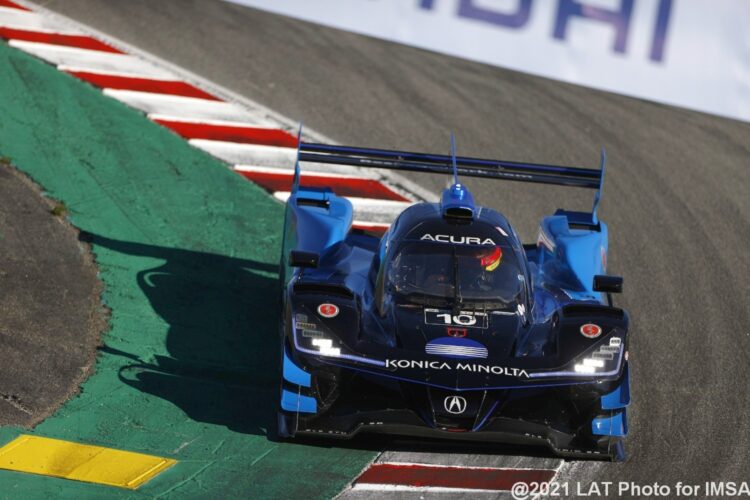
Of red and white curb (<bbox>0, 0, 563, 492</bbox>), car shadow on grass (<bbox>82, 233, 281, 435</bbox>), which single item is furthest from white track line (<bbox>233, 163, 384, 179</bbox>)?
car shadow on grass (<bbox>82, 233, 281, 435</bbox>)

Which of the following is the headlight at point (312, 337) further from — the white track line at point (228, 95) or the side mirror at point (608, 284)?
the white track line at point (228, 95)

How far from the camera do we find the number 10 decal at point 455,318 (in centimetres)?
860

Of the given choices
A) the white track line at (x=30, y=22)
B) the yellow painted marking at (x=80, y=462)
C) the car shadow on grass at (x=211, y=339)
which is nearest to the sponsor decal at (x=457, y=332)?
the car shadow on grass at (x=211, y=339)

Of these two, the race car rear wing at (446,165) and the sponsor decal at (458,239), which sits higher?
the race car rear wing at (446,165)

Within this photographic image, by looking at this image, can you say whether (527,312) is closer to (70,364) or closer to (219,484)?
(219,484)

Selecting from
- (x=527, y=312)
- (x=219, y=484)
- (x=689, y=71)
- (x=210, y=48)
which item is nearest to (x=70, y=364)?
(x=219, y=484)

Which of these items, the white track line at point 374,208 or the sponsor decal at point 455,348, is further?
the white track line at point 374,208

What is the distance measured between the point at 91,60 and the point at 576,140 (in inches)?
227

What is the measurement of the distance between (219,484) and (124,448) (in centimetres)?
74

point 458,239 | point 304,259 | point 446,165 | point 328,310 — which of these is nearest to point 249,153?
point 446,165

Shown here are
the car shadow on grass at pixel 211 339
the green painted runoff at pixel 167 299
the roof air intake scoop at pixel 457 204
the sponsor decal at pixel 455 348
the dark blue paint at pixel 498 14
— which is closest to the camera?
the green painted runoff at pixel 167 299

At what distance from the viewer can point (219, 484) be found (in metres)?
Result: 7.77

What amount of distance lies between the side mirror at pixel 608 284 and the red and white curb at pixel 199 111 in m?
3.41

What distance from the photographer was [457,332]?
8.46 metres
